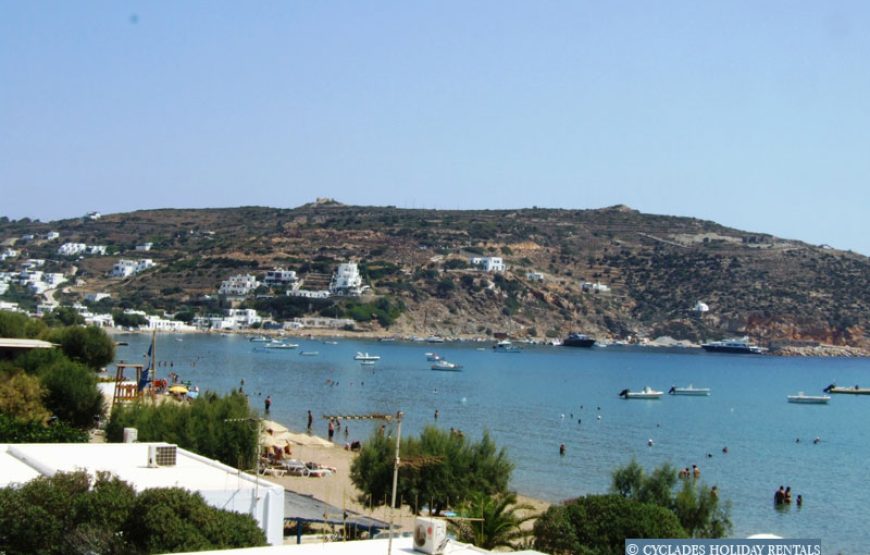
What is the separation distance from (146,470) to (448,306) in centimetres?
14402

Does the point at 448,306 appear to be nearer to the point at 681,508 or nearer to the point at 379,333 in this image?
the point at 379,333

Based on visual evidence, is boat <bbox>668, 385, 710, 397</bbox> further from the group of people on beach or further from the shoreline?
the shoreline

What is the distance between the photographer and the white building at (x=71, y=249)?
194m

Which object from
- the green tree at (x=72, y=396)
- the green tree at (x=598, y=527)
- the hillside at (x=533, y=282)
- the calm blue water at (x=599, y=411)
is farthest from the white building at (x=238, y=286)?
the green tree at (x=598, y=527)

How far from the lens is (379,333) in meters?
153

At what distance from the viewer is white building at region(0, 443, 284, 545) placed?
16406mm

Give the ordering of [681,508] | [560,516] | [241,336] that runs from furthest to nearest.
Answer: [241,336] < [681,508] < [560,516]

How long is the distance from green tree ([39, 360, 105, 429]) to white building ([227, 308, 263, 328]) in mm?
119586

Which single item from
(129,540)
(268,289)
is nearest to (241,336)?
(268,289)

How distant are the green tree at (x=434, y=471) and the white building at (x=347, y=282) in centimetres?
13388

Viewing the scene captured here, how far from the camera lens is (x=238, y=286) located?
532ft

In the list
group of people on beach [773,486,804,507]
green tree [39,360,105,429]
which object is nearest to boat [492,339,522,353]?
group of people on beach [773,486,804,507]

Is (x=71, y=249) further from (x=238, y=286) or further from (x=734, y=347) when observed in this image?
(x=734, y=347)

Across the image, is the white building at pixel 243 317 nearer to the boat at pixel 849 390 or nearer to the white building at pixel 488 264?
the white building at pixel 488 264
